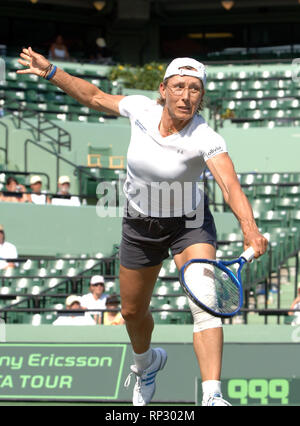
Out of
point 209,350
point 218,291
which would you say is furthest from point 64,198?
point 218,291

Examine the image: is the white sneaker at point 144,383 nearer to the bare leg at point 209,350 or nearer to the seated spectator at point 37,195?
the bare leg at point 209,350

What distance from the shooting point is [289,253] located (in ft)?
41.2

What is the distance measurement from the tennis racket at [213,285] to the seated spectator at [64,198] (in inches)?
354

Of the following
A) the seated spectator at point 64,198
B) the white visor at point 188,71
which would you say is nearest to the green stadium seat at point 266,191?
the seated spectator at point 64,198

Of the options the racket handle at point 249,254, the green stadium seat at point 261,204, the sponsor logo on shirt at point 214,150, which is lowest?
the racket handle at point 249,254

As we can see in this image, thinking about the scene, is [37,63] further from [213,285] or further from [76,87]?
[213,285]

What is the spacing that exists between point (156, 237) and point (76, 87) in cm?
105

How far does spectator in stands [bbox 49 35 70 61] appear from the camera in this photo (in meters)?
20.2

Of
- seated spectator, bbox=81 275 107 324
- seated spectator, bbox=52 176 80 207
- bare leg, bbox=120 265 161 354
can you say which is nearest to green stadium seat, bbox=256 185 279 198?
seated spectator, bbox=52 176 80 207

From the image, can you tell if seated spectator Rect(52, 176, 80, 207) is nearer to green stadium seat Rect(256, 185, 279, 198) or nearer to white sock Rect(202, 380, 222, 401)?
green stadium seat Rect(256, 185, 279, 198)

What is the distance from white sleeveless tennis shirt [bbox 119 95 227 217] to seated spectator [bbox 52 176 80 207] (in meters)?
8.16

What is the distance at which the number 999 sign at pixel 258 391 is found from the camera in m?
6.86
